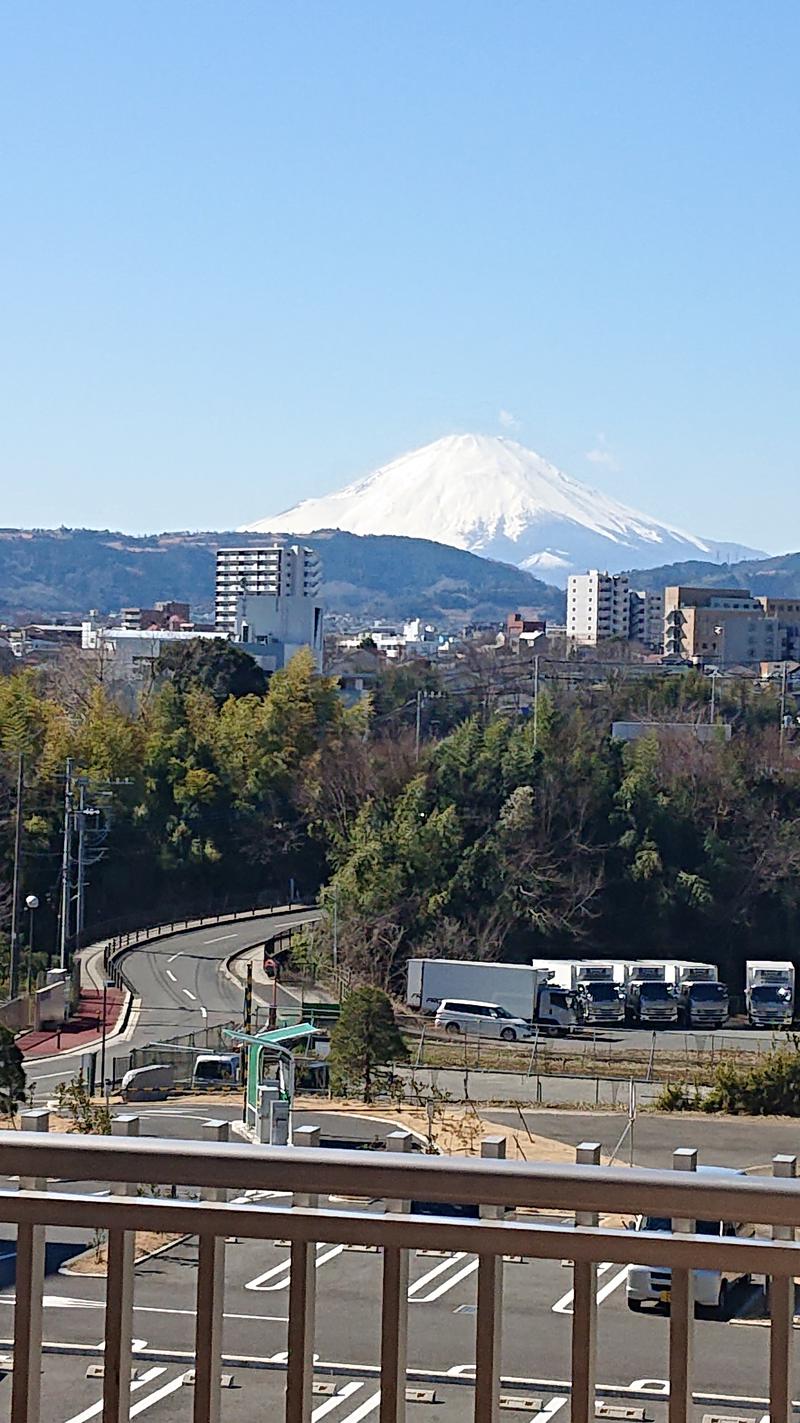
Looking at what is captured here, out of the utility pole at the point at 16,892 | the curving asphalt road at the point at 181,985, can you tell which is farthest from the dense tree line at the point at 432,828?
the curving asphalt road at the point at 181,985

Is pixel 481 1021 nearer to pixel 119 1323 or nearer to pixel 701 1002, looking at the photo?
pixel 701 1002

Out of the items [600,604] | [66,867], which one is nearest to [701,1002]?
[66,867]

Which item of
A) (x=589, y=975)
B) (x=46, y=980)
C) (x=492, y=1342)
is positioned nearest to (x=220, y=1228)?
(x=492, y=1342)

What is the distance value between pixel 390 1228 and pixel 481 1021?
49.6 feet

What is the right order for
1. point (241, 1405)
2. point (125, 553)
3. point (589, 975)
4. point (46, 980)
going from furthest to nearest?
point (125, 553), point (589, 975), point (46, 980), point (241, 1405)

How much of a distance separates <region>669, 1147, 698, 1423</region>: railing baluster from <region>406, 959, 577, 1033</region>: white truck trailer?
50.4ft

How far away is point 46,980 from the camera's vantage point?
15.4 meters

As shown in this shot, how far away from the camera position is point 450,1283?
4.20 feet

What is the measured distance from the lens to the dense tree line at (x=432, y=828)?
18688 mm

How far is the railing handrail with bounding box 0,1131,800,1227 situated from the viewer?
3.47 feet

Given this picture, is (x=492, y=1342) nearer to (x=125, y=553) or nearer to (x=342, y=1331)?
(x=342, y=1331)

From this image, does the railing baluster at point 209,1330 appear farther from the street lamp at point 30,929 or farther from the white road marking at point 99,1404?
the street lamp at point 30,929

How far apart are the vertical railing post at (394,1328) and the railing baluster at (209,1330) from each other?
0.11 meters

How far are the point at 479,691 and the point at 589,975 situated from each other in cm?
801
